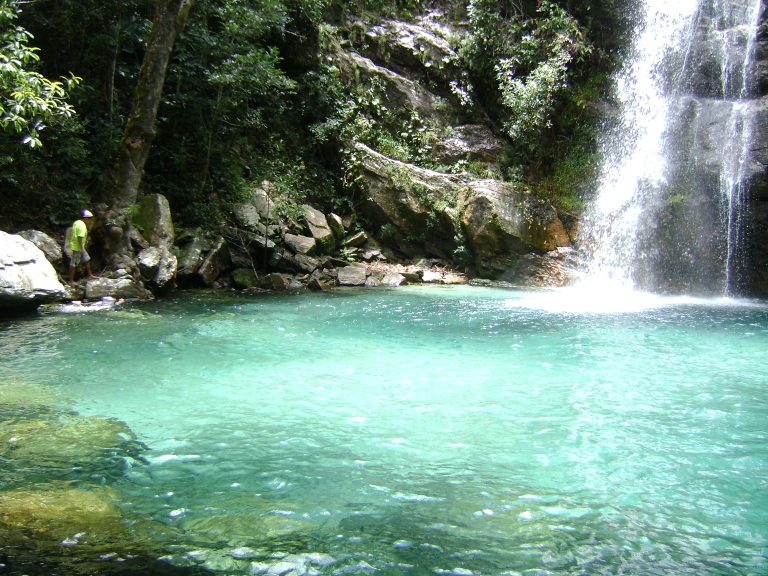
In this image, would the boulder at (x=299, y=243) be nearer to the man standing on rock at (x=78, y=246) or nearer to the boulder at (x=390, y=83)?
the man standing on rock at (x=78, y=246)

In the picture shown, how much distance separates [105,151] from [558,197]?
562 inches

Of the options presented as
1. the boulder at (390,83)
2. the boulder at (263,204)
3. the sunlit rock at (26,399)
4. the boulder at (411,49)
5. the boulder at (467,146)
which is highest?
the boulder at (411,49)

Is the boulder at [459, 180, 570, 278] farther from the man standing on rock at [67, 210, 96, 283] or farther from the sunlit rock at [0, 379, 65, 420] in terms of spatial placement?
the sunlit rock at [0, 379, 65, 420]

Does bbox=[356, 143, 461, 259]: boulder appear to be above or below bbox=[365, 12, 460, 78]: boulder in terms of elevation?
below

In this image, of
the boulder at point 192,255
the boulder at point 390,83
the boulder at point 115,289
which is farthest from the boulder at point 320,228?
the boulder at point 390,83

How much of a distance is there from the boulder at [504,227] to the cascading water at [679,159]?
53.8 inches

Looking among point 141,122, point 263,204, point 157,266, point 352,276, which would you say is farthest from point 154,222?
point 352,276

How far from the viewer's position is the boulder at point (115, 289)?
12008 mm

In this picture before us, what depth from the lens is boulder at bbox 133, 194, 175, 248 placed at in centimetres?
1391

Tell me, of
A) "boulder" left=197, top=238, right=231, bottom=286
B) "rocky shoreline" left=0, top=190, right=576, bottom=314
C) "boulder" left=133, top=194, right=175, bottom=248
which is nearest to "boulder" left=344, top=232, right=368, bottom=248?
"rocky shoreline" left=0, top=190, right=576, bottom=314

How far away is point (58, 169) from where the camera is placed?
544 inches

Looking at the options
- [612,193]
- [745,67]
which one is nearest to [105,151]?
[612,193]

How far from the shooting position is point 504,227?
1844 centimetres

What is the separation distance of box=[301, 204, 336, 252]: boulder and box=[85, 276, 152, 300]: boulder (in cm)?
603
